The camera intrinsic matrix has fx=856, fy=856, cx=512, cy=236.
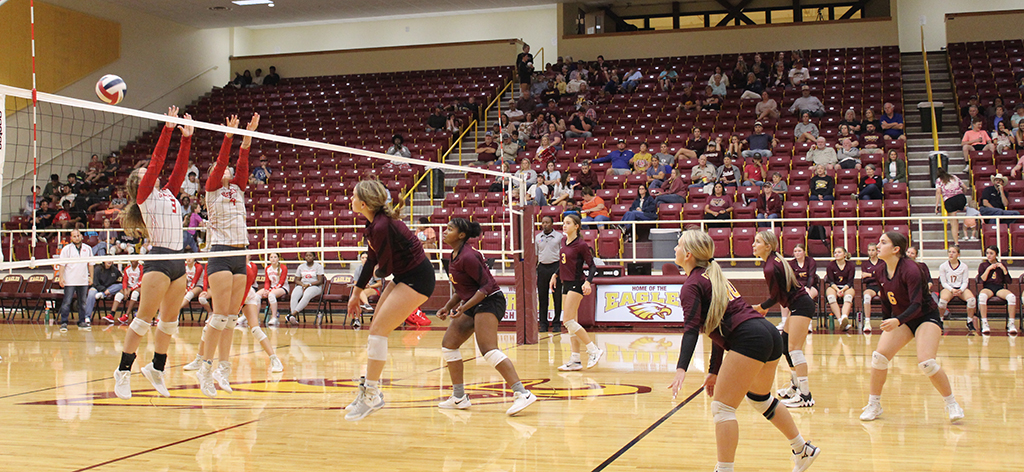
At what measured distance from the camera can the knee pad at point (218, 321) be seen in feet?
24.4

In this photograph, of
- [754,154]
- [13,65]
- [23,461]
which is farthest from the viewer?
[13,65]

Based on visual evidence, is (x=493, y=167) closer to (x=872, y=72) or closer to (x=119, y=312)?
(x=119, y=312)

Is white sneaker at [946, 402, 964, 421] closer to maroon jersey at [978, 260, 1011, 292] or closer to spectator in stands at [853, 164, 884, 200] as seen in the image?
maroon jersey at [978, 260, 1011, 292]

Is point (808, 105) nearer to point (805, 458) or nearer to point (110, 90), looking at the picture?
point (110, 90)

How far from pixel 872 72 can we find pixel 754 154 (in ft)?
18.7

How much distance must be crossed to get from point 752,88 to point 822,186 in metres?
5.81

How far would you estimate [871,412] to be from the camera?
6.23 m

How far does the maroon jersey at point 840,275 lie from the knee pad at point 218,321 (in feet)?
→ 30.4

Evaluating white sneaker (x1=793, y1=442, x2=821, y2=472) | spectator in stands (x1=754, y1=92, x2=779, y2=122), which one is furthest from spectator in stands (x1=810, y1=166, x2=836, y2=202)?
white sneaker (x1=793, y1=442, x2=821, y2=472)

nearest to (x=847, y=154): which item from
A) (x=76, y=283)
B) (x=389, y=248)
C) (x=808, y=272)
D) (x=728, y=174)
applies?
(x=728, y=174)

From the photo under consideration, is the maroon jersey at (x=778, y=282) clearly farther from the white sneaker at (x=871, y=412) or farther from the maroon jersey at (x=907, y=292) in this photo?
the white sneaker at (x=871, y=412)

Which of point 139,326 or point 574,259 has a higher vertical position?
point 574,259

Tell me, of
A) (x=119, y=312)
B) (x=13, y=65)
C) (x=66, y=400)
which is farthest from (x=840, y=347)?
(x=13, y=65)

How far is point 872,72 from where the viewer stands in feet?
69.1
